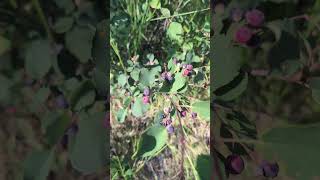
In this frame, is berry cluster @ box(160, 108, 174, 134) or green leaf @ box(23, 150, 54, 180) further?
green leaf @ box(23, 150, 54, 180)

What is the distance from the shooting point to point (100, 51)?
5.79ft

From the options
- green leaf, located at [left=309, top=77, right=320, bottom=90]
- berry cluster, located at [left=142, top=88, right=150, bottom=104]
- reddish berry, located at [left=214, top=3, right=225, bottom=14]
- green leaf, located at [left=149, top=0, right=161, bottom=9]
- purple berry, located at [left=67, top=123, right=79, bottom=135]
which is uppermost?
green leaf, located at [left=149, top=0, right=161, bottom=9]

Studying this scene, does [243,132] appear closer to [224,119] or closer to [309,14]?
[224,119]

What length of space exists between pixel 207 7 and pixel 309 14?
0.30 metres

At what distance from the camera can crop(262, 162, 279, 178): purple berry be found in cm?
158

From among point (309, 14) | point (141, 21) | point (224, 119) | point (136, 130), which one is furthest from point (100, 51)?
point (309, 14)

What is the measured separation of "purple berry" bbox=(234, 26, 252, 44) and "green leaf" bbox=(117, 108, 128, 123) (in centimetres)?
44

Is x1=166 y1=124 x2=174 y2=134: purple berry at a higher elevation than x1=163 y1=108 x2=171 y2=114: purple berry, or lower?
lower

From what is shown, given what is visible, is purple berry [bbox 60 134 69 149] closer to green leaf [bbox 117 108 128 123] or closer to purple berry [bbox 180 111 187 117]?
green leaf [bbox 117 108 128 123]

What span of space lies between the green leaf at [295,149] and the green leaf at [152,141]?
321 millimetres

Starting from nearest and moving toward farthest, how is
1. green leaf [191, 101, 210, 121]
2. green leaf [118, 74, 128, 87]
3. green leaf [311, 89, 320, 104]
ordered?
green leaf [311, 89, 320, 104], green leaf [191, 101, 210, 121], green leaf [118, 74, 128, 87]

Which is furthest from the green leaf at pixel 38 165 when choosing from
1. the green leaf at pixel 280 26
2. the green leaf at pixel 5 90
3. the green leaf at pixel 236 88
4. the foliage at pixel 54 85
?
the green leaf at pixel 280 26

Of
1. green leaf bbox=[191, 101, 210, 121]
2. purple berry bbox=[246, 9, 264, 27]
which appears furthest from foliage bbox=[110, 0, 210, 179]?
purple berry bbox=[246, 9, 264, 27]

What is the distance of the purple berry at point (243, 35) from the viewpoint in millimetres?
1576
